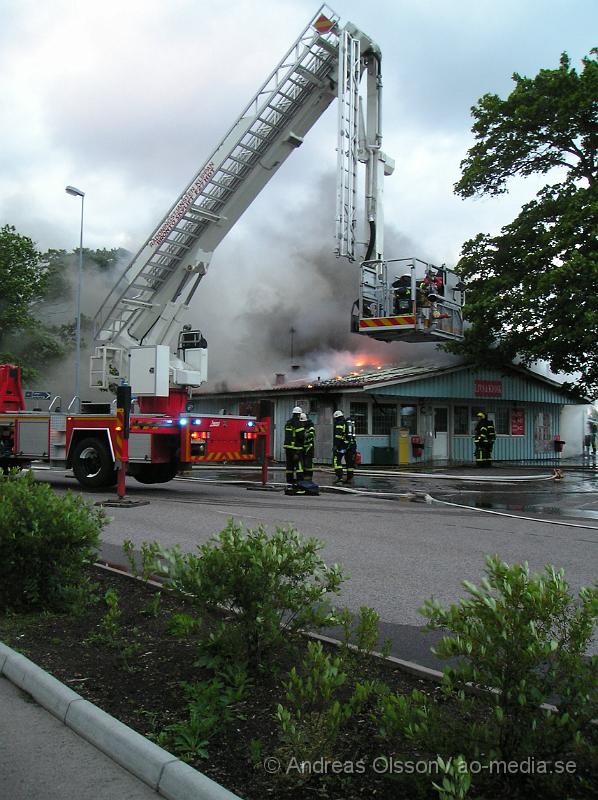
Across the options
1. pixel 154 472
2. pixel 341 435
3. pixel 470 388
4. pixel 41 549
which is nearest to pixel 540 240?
pixel 470 388

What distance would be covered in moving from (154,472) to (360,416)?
30.8 feet

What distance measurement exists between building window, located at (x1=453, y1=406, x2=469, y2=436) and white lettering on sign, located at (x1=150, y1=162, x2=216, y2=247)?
14271 millimetres

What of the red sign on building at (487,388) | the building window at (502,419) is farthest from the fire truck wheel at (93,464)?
the building window at (502,419)

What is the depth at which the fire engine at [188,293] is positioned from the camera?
12.2m

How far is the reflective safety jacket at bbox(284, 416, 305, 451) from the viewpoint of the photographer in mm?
13383

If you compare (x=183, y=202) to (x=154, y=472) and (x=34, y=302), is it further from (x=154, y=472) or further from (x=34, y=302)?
(x=34, y=302)

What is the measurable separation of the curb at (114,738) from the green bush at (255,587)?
65 cm

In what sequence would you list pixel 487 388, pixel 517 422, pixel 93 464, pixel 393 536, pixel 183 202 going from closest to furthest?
pixel 393 536
pixel 183 202
pixel 93 464
pixel 487 388
pixel 517 422

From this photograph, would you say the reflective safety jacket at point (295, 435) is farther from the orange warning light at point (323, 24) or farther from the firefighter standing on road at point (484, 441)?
the firefighter standing on road at point (484, 441)

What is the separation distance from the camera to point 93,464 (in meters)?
12.9

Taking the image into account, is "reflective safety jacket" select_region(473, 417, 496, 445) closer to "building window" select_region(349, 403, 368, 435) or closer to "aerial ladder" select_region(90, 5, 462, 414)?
"building window" select_region(349, 403, 368, 435)

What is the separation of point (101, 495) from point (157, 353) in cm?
281

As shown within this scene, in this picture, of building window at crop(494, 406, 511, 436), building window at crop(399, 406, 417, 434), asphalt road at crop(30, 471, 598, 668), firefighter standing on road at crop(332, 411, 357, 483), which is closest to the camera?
asphalt road at crop(30, 471, 598, 668)

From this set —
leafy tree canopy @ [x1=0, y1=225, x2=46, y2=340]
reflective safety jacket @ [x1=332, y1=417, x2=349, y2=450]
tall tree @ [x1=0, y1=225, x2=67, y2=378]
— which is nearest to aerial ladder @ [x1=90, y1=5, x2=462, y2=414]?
reflective safety jacket @ [x1=332, y1=417, x2=349, y2=450]
